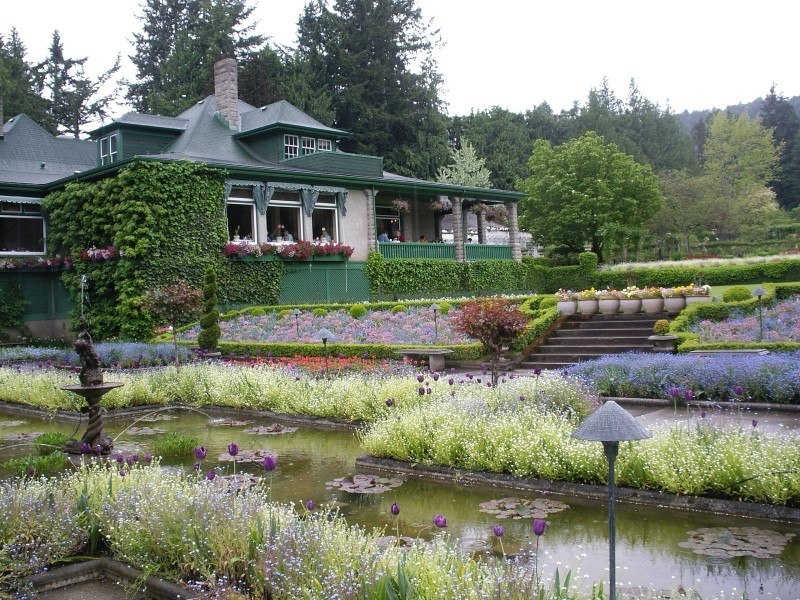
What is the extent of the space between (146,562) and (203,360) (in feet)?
41.8

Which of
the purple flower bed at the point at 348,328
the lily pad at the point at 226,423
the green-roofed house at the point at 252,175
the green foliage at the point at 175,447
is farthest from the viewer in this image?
the green-roofed house at the point at 252,175

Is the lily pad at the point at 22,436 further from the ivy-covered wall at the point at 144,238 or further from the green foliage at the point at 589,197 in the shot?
the green foliage at the point at 589,197

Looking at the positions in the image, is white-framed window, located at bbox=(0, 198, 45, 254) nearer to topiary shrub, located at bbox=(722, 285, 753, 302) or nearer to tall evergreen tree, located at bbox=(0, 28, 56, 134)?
tall evergreen tree, located at bbox=(0, 28, 56, 134)

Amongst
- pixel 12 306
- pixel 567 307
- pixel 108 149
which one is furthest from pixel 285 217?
pixel 567 307

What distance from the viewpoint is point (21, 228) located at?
91.4ft

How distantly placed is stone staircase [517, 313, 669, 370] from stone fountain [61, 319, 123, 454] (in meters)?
8.94

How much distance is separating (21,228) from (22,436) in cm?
1956

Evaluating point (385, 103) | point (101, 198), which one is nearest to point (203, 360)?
point (101, 198)

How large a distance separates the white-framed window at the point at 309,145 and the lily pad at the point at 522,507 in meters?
26.5

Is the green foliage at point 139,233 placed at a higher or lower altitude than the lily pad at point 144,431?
higher

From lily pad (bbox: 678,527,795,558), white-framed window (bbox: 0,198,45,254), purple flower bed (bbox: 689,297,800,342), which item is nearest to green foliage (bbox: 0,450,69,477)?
lily pad (bbox: 678,527,795,558)

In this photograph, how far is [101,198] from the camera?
973 inches

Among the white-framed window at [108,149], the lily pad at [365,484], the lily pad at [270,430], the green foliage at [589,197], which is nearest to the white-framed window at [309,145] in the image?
the white-framed window at [108,149]

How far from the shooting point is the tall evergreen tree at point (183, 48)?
147 ft
